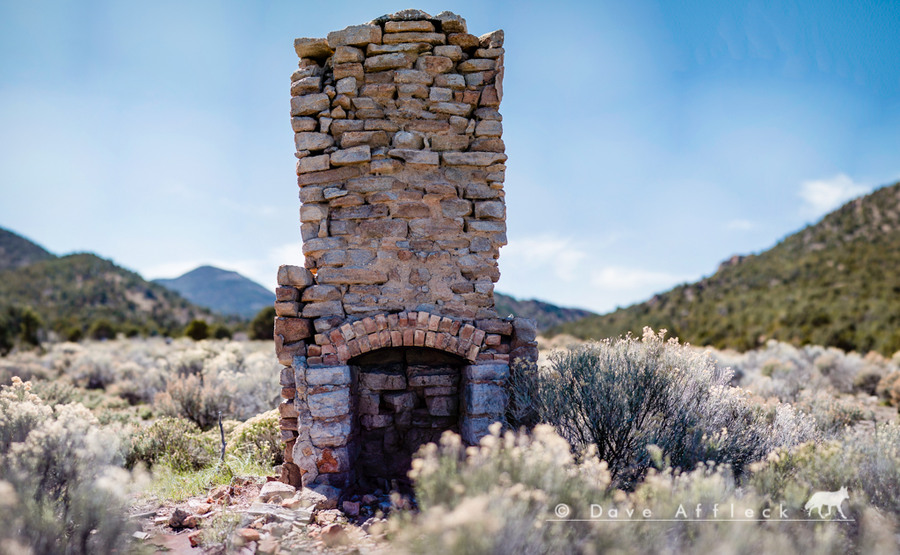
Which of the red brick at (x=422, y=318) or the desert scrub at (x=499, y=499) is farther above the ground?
the red brick at (x=422, y=318)

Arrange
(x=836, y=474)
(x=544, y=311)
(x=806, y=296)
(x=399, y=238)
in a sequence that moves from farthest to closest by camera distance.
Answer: (x=544, y=311)
(x=806, y=296)
(x=399, y=238)
(x=836, y=474)

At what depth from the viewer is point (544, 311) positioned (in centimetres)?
4094

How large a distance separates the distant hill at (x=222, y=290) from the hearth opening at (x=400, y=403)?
212 feet

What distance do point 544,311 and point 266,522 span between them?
126ft

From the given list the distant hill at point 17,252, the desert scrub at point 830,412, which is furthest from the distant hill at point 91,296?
the desert scrub at point 830,412

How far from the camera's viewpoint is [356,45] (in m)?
4.97

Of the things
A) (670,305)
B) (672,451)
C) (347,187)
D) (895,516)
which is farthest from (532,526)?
(670,305)

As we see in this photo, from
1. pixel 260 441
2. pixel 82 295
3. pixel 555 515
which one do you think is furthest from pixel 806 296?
pixel 82 295

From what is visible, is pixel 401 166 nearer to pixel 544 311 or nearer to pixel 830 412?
pixel 830 412

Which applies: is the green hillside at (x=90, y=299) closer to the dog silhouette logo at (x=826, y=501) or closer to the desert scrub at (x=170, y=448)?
the desert scrub at (x=170, y=448)

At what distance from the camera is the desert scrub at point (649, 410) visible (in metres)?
3.95

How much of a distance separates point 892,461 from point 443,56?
4971 mm

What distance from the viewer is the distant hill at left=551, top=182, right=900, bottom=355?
1794 cm

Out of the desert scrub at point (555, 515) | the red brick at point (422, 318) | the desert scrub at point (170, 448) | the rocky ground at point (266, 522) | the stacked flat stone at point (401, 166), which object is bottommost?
the rocky ground at point (266, 522)
